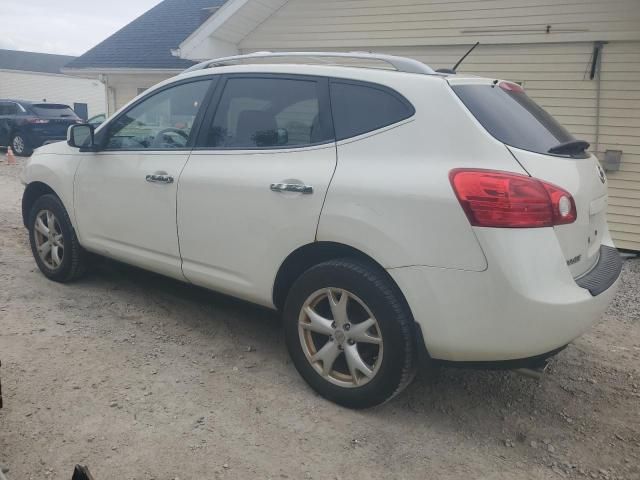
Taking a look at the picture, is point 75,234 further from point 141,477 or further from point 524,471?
point 524,471

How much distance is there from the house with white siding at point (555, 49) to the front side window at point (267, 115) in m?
5.70

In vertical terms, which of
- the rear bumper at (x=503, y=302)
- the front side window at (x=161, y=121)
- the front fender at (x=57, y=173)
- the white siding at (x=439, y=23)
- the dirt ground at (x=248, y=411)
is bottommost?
the dirt ground at (x=248, y=411)

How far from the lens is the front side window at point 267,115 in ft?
10.2

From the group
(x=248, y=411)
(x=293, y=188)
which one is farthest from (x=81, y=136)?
(x=248, y=411)

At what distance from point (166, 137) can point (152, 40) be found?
552 inches

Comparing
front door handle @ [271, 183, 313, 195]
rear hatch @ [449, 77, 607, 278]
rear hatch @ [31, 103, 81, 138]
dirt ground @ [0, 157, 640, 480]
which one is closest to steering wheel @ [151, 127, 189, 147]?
front door handle @ [271, 183, 313, 195]

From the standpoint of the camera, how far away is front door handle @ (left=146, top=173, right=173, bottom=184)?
361 centimetres

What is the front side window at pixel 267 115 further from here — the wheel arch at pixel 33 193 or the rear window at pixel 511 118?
the wheel arch at pixel 33 193

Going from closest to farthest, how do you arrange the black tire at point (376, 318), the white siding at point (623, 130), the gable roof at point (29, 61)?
1. the black tire at point (376, 318)
2. the white siding at point (623, 130)
3. the gable roof at point (29, 61)

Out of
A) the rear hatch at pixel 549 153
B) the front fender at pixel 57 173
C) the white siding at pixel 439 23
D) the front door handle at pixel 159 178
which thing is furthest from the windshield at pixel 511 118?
the white siding at pixel 439 23

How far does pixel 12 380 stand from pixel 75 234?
5.05 ft

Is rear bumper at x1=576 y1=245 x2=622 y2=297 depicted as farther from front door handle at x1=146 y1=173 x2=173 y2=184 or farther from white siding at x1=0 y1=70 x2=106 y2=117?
white siding at x1=0 y1=70 x2=106 y2=117

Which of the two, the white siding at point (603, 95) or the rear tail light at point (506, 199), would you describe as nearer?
the rear tail light at point (506, 199)

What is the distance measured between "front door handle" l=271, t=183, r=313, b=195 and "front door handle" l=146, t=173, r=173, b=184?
91cm
